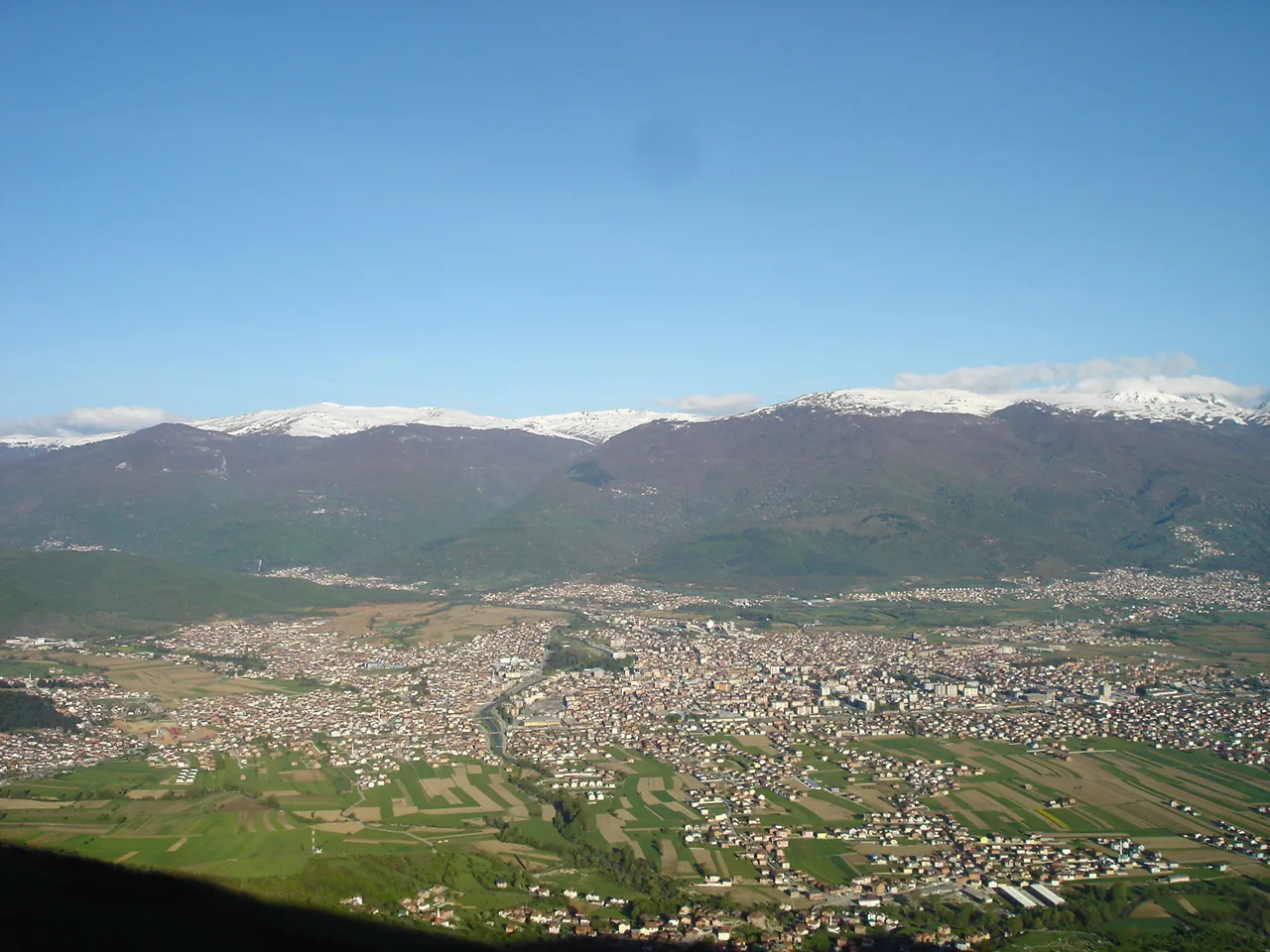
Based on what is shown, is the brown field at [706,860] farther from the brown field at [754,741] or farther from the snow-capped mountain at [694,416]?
the snow-capped mountain at [694,416]

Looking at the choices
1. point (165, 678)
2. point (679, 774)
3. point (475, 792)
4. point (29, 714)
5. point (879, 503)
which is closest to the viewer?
point (475, 792)

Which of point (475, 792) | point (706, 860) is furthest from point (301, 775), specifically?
point (706, 860)

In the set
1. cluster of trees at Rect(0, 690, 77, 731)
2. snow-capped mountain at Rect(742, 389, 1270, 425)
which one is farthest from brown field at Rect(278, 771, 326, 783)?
snow-capped mountain at Rect(742, 389, 1270, 425)

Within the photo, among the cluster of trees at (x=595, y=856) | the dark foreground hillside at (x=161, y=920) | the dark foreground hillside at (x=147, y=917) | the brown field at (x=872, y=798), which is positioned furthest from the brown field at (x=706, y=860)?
the dark foreground hillside at (x=147, y=917)

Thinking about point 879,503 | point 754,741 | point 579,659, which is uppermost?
point 879,503

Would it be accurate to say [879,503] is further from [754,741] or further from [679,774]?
[679,774]

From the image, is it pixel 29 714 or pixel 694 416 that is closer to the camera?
pixel 29 714
